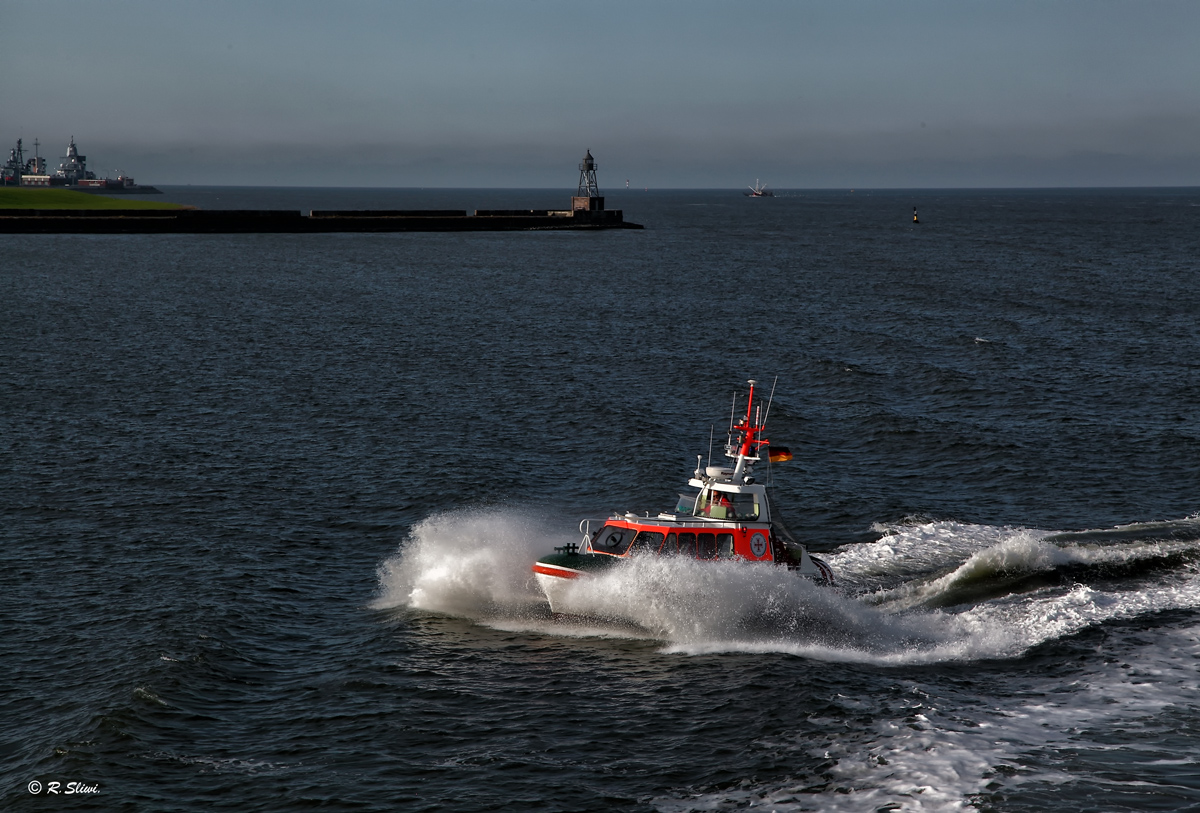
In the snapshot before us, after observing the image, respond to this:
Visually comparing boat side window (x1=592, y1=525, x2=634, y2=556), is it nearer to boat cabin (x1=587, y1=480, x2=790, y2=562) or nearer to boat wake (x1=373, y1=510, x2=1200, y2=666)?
boat cabin (x1=587, y1=480, x2=790, y2=562)

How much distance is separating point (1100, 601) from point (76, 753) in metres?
22.4

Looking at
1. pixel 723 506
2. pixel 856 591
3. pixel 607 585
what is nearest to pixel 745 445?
pixel 723 506

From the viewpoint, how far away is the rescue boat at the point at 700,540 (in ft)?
74.7

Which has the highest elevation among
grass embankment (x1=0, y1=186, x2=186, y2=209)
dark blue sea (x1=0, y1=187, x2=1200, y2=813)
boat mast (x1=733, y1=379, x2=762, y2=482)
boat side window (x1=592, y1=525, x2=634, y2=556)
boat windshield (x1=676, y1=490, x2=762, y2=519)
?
grass embankment (x1=0, y1=186, x2=186, y2=209)

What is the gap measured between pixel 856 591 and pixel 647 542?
19.6ft

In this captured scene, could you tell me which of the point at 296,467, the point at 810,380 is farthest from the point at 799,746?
the point at 810,380

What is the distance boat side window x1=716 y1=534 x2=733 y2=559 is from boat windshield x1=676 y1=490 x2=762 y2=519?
495mm

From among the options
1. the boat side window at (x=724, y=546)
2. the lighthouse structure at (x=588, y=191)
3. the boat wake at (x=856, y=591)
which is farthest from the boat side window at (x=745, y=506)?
the lighthouse structure at (x=588, y=191)

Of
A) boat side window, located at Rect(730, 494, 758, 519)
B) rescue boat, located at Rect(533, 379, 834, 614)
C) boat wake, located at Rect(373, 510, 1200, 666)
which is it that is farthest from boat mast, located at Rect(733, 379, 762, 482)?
boat wake, located at Rect(373, 510, 1200, 666)

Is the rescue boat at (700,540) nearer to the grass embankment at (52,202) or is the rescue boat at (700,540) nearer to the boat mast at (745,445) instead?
the boat mast at (745,445)

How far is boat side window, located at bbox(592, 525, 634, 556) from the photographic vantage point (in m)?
23.2

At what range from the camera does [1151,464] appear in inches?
1422

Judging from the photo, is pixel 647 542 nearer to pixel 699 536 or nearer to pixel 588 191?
pixel 699 536

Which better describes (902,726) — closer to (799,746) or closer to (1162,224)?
(799,746)
